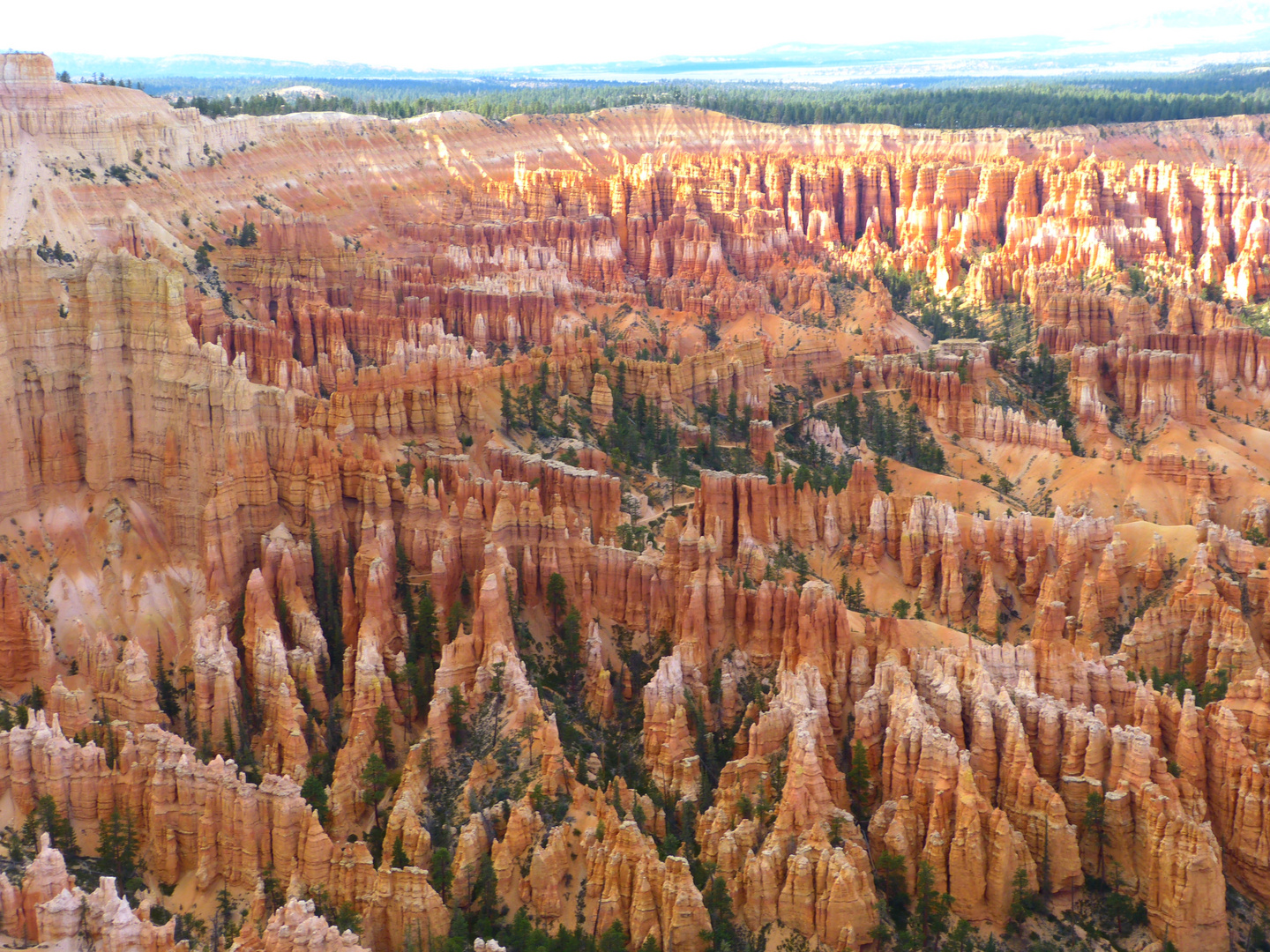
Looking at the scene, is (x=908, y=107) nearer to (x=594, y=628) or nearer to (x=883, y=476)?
(x=883, y=476)

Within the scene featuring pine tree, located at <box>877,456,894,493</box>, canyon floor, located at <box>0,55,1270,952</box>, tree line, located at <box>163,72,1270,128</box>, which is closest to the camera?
canyon floor, located at <box>0,55,1270,952</box>

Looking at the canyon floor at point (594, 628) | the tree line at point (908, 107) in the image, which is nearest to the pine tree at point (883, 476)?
the canyon floor at point (594, 628)

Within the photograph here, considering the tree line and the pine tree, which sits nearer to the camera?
the pine tree

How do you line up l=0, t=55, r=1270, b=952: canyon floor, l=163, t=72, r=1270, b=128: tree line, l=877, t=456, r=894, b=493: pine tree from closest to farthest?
l=0, t=55, r=1270, b=952: canyon floor → l=877, t=456, r=894, b=493: pine tree → l=163, t=72, r=1270, b=128: tree line

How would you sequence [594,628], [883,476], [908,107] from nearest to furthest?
[594,628]
[883,476]
[908,107]

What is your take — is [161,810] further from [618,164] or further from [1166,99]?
[1166,99]

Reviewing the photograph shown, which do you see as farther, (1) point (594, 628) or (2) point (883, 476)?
(2) point (883, 476)

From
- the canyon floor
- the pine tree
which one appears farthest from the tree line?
the pine tree

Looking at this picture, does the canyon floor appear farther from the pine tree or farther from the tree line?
the tree line

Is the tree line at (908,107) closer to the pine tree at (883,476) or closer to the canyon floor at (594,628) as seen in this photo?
the canyon floor at (594,628)

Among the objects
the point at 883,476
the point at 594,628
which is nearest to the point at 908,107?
the point at 883,476
